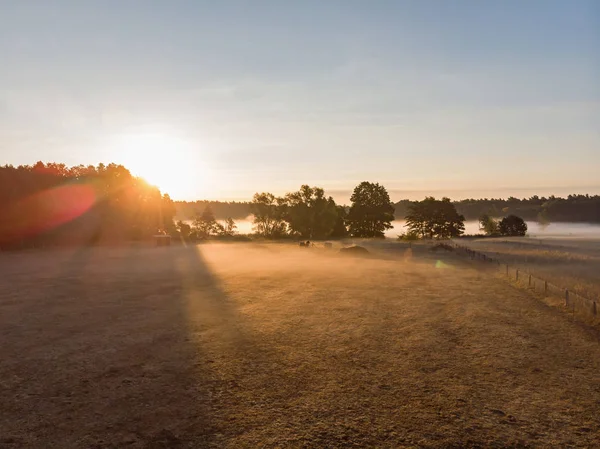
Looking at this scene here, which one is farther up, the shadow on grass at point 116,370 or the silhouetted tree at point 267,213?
the silhouetted tree at point 267,213

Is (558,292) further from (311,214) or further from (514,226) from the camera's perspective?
(514,226)

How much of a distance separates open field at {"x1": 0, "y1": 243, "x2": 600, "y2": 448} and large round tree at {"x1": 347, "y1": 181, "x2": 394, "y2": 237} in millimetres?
80779

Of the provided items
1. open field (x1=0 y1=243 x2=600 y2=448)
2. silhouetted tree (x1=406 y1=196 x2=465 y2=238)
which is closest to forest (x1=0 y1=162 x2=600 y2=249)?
silhouetted tree (x1=406 y1=196 x2=465 y2=238)

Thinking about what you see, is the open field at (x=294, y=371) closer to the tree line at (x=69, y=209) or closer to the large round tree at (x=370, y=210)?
the tree line at (x=69, y=209)

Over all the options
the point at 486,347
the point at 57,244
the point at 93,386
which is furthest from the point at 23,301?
the point at 57,244

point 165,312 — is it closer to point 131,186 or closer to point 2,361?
point 2,361

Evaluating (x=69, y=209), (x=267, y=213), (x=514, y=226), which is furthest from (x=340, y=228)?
(x=69, y=209)

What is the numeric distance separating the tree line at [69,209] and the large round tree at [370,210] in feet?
163

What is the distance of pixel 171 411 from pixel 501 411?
802cm

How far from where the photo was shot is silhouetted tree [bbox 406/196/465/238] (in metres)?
109

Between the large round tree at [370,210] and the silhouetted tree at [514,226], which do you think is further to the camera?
the silhouetted tree at [514,226]

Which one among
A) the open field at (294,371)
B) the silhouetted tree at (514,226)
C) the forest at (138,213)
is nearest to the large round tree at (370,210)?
the forest at (138,213)

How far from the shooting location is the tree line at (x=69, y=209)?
59.4 metres

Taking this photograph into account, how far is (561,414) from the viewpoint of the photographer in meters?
9.74
